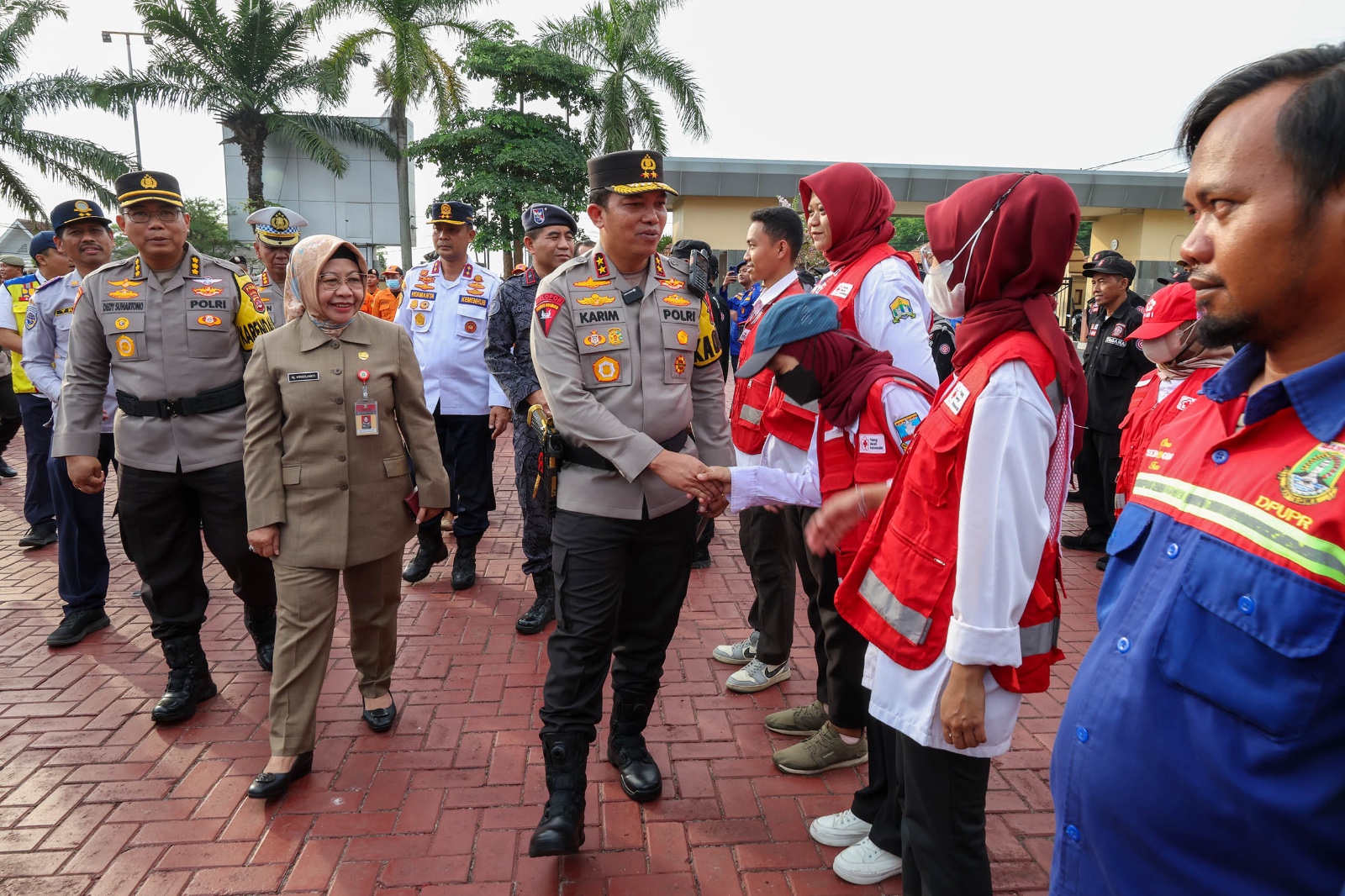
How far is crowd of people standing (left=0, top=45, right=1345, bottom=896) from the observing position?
42.1 inches

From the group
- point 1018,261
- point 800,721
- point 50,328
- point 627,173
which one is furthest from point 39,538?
point 1018,261

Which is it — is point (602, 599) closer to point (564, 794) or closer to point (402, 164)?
point (564, 794)

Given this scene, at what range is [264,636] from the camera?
402cm

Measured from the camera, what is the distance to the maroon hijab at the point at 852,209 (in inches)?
125

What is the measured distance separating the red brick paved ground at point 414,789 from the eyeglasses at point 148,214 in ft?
7.33

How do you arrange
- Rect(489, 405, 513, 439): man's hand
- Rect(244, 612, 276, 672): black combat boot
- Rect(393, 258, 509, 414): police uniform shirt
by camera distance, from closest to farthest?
Rect(244, 612, 276, 672): black combat boot
Rect(489, 405, 513, 439): man's hand
Rect(393, 258, 509, 414): police uniform shirt

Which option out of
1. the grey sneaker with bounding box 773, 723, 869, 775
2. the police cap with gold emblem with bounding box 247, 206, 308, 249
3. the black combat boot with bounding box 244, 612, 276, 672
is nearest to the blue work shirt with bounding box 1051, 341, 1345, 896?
the grey sneaker with bounding box 773, 723, 869, 775

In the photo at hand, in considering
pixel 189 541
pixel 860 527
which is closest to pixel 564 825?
pixel 860 527

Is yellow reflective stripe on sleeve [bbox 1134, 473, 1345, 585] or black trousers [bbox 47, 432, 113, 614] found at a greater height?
yellow reflective stripe on sleeve [bbox 1134, 473, 1345, 585]

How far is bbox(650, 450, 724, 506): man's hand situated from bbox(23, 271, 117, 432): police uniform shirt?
12.8 feet

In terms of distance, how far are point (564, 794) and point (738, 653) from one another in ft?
5.38

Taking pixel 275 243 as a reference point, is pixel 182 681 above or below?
below

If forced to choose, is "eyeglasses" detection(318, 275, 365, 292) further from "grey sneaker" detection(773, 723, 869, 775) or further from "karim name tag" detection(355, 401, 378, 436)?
"grey sneaker" detection(773, 723, 869, 775)

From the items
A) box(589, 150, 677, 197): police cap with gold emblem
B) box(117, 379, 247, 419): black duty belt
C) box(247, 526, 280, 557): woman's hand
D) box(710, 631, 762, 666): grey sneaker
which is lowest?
box(710, 631, 762, 666): grey sneaker
